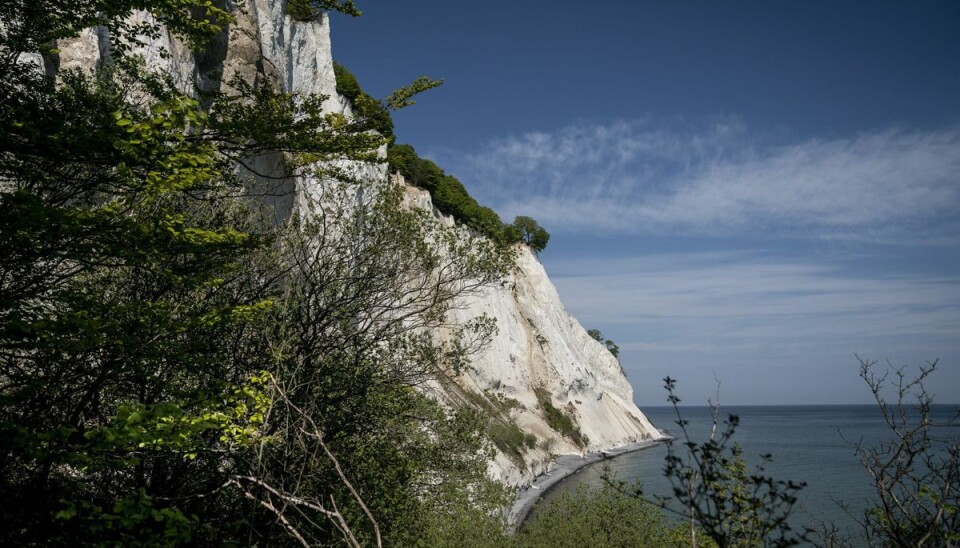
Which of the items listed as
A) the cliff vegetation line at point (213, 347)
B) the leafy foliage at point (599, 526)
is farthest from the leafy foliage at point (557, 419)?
the cliff vegetation line at point (213, 347)

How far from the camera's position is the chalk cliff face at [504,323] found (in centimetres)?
2014

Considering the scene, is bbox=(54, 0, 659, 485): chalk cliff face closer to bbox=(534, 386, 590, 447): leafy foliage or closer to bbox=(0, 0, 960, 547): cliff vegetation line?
bbox=(534, 386, 590, 447): leafy foliage

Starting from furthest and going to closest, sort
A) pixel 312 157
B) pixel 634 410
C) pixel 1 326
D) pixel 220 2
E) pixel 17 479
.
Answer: pixel 634 410 → pixel 220 2 → pixel 312 157 → pixel 17 479 → pixel 1 326

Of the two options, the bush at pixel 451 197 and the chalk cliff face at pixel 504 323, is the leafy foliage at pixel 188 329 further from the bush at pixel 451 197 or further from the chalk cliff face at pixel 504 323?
the bush at pixel 451 197

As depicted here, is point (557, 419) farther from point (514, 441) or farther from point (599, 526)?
point (599, 526)

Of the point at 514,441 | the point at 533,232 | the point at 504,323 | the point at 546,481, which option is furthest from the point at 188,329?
the point at 533,232

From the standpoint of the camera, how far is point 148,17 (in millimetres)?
17609

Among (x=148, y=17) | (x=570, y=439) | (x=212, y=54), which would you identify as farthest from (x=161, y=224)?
(x=570, y=439)

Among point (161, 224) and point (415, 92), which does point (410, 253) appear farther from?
point (161, 224)

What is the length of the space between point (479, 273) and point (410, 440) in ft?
13.9

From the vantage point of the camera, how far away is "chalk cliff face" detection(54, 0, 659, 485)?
20.1 m

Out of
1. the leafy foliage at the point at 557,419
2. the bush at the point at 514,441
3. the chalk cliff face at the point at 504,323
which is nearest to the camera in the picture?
the chalk cliff face at the point at 504,323

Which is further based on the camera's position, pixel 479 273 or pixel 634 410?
pixel 634 410

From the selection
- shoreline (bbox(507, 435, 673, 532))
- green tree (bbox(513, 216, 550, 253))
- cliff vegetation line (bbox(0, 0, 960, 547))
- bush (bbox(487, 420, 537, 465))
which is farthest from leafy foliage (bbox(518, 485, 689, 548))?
green tree (bbox(513, 216, 550, 253))
